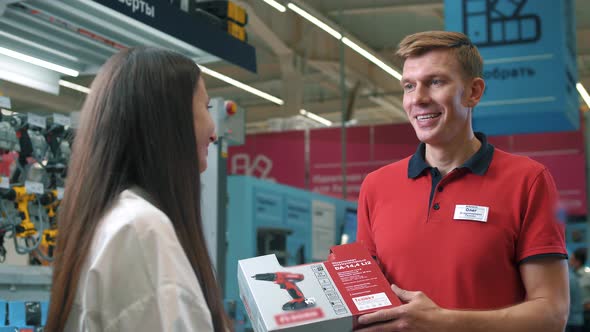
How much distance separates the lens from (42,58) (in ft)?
15.1

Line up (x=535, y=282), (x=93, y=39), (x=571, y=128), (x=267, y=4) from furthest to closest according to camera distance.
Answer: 1. (x=267, y=4)
2. (x=571, y=128)
3. (x=93, y=39)
4. (x=535, y=282)

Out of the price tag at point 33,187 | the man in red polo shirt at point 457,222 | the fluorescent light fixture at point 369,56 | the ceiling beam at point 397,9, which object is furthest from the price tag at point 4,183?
the fluorescent light fixture at point 369,56

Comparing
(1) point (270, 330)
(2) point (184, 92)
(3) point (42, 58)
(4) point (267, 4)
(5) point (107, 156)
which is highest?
(4) point (267, 4)

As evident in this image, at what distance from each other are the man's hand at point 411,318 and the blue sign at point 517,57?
159 inches

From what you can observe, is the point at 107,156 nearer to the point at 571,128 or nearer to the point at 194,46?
the point at 194,46

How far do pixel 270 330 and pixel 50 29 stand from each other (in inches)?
125

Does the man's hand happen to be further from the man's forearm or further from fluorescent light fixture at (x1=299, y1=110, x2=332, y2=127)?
fluorescent light fixture at (x1=299, y1=110, x2=332, y2=127)

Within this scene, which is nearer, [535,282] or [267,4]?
[535,282]

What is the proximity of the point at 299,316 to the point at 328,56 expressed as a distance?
11.2 meters

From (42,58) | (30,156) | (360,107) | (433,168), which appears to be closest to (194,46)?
(42,58)

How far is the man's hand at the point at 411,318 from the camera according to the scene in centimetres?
172

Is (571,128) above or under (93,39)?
under

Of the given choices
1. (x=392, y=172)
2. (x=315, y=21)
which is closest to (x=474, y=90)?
(x=392, y=172)

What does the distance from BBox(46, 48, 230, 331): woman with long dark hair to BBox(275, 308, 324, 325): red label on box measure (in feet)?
0.85
